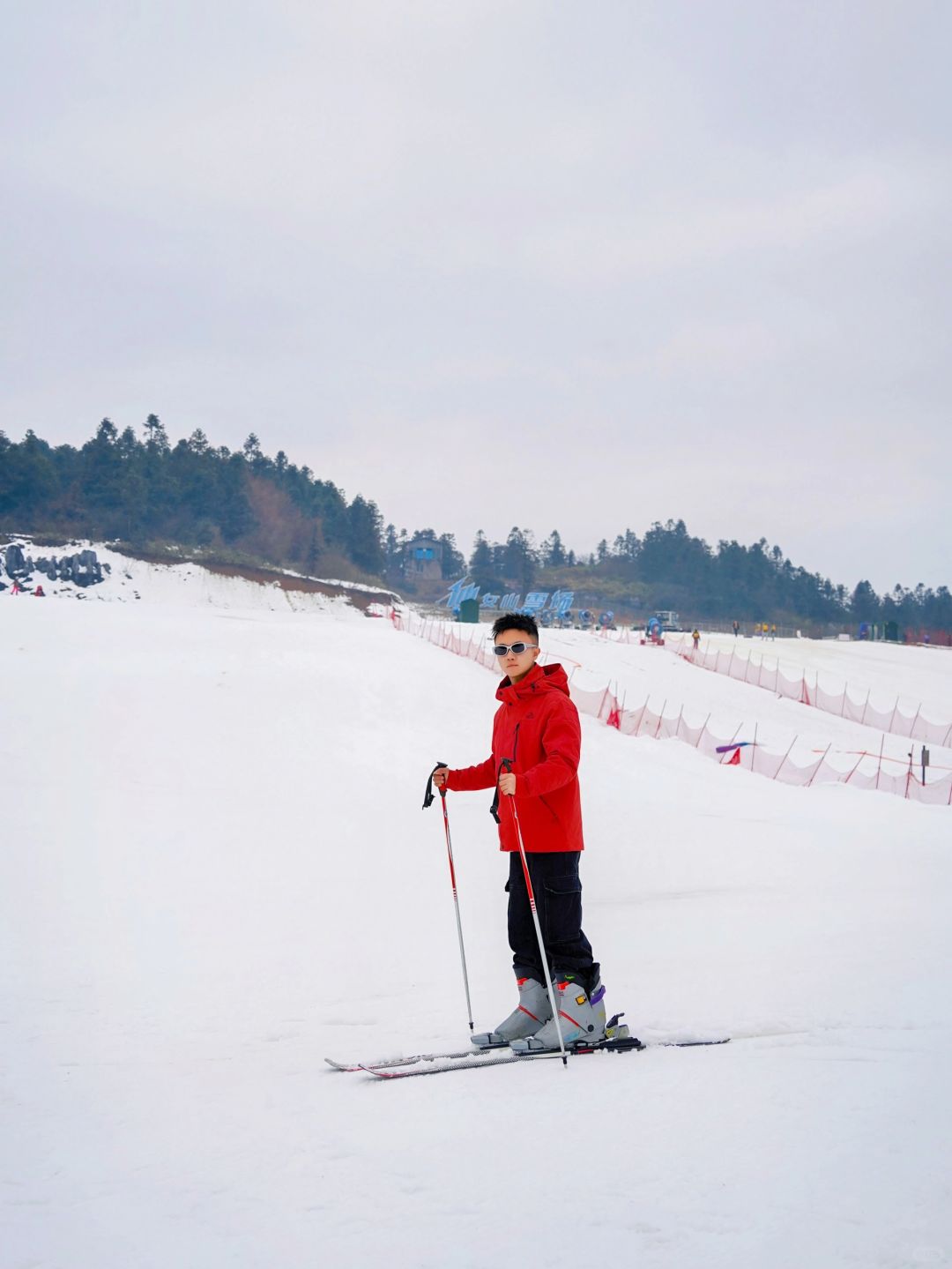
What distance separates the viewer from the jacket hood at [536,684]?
15.9 feet

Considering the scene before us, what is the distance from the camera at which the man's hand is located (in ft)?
14.6

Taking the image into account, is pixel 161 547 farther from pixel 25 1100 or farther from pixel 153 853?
pixel 25 1100

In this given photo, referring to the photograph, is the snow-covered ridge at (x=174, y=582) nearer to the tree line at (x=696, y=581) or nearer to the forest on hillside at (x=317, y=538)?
the forest on hillside at (x=317, y=538)

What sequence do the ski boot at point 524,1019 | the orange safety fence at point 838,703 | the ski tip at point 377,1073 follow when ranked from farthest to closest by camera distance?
the orange safety fence at point 838,703 → the ski boot at point 524,1019 → the ski tip at point 377,1073

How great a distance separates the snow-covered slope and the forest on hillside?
67.1 meters

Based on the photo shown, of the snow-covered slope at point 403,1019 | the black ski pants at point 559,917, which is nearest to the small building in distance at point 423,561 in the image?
the snow-covered slope at point 403,1019

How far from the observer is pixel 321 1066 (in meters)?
4.55

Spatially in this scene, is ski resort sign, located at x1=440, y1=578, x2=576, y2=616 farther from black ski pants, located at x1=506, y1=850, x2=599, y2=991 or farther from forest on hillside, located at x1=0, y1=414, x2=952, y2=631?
black ski pants, located at x1=506, y1=850, x2=599, y2=991

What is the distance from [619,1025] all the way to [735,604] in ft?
460

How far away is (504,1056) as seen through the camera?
176 inches

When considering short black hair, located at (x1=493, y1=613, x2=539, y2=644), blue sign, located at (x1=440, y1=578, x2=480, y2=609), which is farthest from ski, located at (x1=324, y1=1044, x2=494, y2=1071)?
blue sign, located at (x1=440, y1=578, x2=480, y2=609)

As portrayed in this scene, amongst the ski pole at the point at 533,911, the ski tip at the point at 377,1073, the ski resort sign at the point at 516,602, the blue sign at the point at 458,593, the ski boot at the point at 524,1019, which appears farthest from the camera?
the blue sign at the point at 458,593

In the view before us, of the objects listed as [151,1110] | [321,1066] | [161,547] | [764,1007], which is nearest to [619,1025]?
[764,1007]

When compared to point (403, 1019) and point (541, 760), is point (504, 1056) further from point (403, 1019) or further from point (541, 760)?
point (541, 760)
